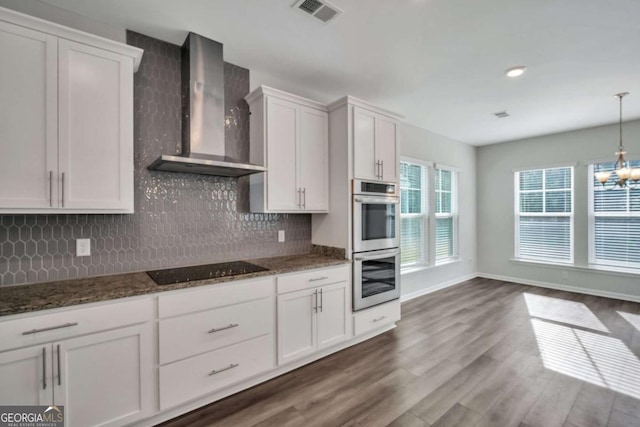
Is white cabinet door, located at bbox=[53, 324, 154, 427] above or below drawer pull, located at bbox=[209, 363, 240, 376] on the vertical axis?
above

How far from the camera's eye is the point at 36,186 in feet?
5.79

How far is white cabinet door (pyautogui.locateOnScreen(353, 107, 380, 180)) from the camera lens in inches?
122

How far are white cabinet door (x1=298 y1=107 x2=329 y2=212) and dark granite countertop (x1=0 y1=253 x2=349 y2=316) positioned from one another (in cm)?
95

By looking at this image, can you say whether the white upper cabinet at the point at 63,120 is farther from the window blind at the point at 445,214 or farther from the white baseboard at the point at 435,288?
the window blind at the point at 445,214

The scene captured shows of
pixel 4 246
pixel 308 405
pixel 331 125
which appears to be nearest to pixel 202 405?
pixel 308 405

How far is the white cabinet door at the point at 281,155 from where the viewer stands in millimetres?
2803

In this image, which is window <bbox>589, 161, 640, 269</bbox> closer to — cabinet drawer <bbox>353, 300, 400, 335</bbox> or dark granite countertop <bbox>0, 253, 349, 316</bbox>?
cabinet drawer <bbox>353, 300, 400, 335</bbox>

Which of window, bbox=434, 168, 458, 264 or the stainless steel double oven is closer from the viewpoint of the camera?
the stainless steel double oven

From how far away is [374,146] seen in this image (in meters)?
3.29

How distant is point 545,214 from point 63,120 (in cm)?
702

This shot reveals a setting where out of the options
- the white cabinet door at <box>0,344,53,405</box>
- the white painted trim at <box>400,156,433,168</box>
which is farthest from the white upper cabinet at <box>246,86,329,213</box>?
the white painted trim at <box>400,156,433,168</box>

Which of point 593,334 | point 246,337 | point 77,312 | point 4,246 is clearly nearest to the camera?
point 77,312

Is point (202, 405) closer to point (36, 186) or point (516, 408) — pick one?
point (36, 186)

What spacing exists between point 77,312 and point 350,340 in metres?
2.39
